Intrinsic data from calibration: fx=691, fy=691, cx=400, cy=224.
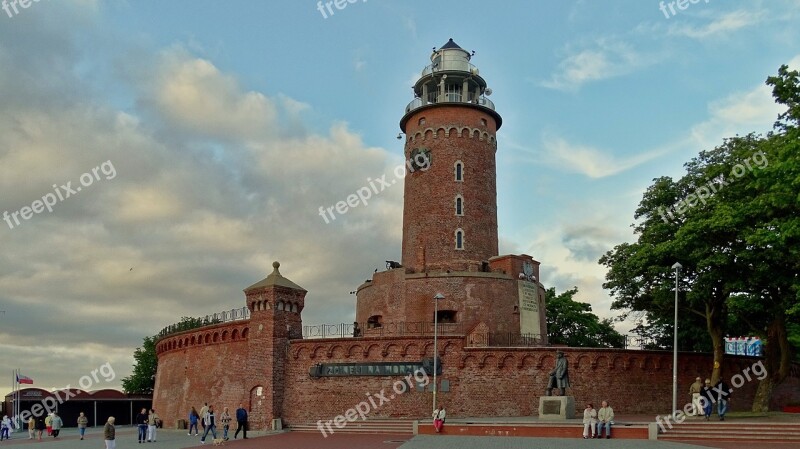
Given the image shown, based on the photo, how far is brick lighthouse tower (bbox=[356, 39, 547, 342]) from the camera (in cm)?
3744

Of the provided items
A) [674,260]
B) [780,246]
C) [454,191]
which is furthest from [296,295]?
[780,246]

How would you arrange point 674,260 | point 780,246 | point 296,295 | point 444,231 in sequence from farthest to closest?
point 444,231
point 296,295
point 674,260
point 780,246

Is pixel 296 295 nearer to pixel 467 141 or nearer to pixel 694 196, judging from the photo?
pixel 467 141

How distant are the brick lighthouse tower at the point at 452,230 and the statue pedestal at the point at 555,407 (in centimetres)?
776

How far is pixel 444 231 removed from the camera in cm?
4006

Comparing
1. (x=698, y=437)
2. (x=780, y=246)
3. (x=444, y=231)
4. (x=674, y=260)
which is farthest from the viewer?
(x=444, y=231)

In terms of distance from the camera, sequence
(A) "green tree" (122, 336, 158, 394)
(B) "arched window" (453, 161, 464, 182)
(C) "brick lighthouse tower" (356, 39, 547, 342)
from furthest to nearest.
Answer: (A) "green tree" (122, 336, 158, 394) → (B) "arched window" (453, 161, 464, 182) → (C) "brick lighthouse tower" (356, 39, 547, 342)

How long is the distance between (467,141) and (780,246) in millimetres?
18903

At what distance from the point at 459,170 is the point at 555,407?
16.6 meters

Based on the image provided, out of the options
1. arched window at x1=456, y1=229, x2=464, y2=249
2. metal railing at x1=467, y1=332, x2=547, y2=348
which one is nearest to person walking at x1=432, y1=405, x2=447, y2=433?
metal railing at x1=467, y1=332, x2=547, y2=348

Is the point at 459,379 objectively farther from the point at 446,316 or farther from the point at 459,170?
the point at 459,170

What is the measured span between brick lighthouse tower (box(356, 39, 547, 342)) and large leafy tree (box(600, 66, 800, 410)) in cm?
564

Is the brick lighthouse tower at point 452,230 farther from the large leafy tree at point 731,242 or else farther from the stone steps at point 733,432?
the stone steps at point 733,432

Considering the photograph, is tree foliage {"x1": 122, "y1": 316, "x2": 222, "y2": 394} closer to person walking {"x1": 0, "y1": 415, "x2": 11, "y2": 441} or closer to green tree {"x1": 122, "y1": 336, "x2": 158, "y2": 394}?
green tree {"x1": 122, "y1": 336, "x2": 158, "y2": 394}
